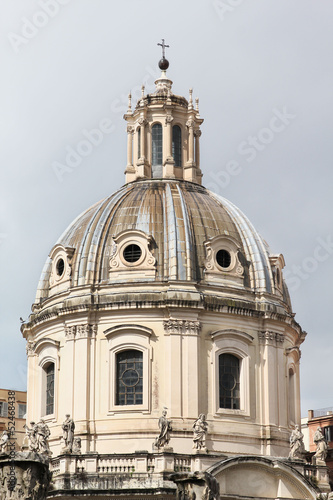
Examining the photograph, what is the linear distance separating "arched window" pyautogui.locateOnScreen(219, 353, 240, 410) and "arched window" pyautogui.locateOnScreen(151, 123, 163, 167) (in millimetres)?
12917

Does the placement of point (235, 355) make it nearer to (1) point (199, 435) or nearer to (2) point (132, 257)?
(1) point (199, 435)

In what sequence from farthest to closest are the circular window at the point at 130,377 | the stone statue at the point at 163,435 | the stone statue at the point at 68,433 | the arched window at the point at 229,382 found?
the arched window at the point at 229,382
the circular window at the point at 130,377
the stone statue at the point at 68,433
the stone statue at the point at 163,435

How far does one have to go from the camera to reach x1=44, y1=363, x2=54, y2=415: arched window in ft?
167

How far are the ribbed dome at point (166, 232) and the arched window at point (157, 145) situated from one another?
7.02 feet

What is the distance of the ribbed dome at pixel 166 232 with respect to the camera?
49.9m

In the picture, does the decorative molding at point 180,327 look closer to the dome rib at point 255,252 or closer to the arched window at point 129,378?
the arched window at point 129,378

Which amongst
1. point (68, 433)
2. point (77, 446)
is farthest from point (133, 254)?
point (77, 446)

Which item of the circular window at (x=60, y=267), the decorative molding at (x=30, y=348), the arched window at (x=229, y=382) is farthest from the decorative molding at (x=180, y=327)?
the decorative molding at (x=30, y=348)

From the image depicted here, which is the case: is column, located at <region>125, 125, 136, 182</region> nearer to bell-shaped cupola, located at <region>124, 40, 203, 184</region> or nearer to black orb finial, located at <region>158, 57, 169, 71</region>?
bell-shaped cupola, located at <region>124, 40, 203, 184</region>

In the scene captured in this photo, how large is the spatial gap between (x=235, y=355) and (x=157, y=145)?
45.4 feet

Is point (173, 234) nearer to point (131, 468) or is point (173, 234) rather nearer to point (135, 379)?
point (135, 379)

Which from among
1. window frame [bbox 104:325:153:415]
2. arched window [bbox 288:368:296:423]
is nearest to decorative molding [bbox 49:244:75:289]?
window frame [bbox 104:325:153:415]

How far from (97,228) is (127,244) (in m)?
2.53

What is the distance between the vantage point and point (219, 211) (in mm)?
52875
